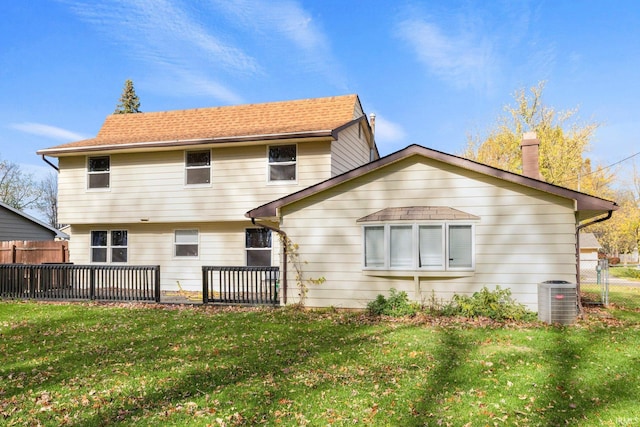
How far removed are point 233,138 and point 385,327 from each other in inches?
319

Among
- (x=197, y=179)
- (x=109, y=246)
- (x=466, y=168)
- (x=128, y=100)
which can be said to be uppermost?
(x=128, y=100)

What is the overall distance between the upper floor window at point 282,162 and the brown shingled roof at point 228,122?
66 cm

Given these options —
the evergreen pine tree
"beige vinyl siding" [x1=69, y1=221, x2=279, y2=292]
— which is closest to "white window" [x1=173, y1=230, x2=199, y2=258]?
"beige vinyl siding" [x1=69, y1=221, x2=279, y2=292]

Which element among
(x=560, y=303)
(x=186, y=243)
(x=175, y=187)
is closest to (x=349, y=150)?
(x=175, y=187)

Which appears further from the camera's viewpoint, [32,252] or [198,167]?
[32,252]

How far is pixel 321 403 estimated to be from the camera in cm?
486

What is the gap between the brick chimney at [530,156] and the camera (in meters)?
12.0

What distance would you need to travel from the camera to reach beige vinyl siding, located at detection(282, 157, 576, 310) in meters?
9.85

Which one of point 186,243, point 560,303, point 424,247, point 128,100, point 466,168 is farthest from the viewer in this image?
point 128,100

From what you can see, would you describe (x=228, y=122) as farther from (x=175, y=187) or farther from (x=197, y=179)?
(x=175, y=187)

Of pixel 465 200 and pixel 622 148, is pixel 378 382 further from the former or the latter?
pixel 622 148

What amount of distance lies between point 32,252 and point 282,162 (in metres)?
10.6

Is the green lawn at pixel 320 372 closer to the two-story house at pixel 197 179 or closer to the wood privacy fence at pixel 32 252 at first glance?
the two-story house at pixel 197 179

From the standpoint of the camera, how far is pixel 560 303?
30.0ft
